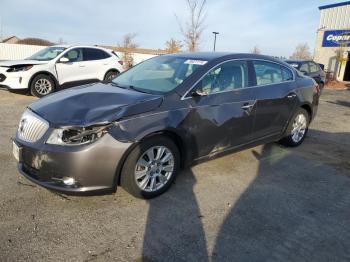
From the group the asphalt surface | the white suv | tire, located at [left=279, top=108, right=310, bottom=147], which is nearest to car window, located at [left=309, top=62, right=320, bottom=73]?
the white suv

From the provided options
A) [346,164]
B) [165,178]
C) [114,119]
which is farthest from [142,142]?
[346,164]

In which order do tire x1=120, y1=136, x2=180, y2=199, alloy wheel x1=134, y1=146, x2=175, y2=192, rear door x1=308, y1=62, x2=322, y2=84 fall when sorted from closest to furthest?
tire x1=120, y1=136, x2=180, y2=199 → alloy wheel x1=134, y1=146, x2=175, y2=192 → rear door x1=308, y1=62, x2=322, y2=84

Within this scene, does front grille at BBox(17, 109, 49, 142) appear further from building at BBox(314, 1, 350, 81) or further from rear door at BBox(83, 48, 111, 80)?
building at BBox(314, 1, 350, 81)

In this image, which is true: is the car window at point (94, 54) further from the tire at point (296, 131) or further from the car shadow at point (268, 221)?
the car shadow at point (268, 221)

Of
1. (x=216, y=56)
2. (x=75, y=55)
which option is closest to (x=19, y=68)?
(x=75, y=55)

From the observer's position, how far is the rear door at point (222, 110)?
Answer: 12.8ft

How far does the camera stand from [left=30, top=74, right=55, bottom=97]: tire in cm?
960

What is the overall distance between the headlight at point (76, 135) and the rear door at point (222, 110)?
3.74 feet

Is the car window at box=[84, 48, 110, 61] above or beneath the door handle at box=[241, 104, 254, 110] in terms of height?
above

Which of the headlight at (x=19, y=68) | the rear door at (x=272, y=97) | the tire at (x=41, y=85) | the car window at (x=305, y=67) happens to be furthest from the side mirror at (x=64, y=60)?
the car window at (x=305, y=67)

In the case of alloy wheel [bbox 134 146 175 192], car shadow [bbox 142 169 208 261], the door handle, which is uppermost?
the door handle

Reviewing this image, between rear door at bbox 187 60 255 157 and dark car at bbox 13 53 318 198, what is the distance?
0.01 m

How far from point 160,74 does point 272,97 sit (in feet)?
5.70

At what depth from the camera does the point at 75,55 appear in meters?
Result: 10.3
